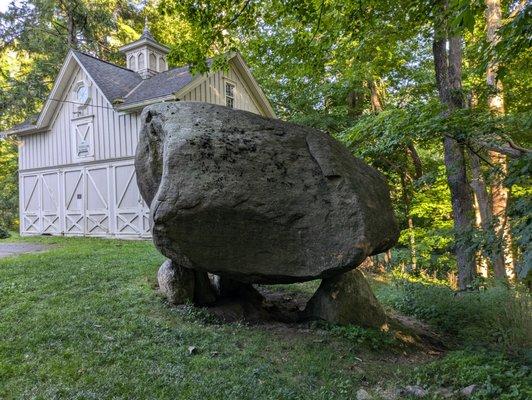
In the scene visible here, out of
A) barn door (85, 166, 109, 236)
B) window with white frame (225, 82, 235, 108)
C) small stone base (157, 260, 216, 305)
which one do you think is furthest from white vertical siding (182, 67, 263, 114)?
small stone base (157, 260, 216, 305)

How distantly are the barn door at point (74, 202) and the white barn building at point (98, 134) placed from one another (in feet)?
0.13

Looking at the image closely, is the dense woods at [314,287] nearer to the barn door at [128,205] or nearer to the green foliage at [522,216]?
the green foliage at [522,216]

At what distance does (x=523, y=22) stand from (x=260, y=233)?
12.4 feet

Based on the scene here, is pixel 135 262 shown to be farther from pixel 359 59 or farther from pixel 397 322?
pixel 359 59

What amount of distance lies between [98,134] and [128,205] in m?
3.24

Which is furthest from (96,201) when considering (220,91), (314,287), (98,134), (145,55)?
(314,287)

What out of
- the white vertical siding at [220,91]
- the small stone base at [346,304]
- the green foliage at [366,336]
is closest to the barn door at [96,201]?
the white vertical siding at [220,91]

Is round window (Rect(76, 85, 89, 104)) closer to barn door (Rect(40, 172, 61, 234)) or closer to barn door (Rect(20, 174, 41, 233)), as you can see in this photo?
barn door (Rect(40, 172, 61, 234))

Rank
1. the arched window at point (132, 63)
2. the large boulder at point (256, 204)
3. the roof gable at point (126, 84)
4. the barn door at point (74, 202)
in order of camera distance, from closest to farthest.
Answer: the large boulder at point (256, 204) → the roof gable at point (126, 84) → the barn door at point (74, 202) → the arched window at point (132, 63)

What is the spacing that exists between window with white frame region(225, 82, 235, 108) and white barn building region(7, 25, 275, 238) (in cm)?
4

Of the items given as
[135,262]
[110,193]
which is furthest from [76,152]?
[135,262]

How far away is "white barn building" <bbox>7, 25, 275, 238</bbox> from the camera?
15.8 m

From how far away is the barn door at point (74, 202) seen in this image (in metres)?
17.2

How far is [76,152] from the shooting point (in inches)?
684
